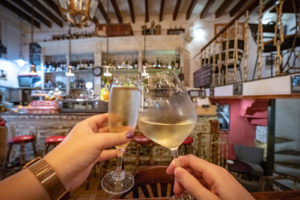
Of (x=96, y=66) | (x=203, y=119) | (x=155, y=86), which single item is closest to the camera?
(x=155, y=86)

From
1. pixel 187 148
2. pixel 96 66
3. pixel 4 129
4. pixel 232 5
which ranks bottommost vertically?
pixel 187 148

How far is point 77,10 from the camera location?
1739 mm

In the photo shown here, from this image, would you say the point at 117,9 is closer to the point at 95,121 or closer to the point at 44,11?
the point at 44,11

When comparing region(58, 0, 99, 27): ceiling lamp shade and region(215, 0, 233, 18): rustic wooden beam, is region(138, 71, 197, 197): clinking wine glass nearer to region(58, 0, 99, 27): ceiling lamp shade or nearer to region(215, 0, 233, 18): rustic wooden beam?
region(58, 0, 99, 27): ceiling lamp shade

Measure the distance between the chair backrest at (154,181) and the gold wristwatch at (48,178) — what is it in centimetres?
52

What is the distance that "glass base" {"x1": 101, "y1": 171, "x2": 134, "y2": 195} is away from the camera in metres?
0.60

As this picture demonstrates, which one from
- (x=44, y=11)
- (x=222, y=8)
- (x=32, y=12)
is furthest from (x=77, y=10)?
(x=222, y=8)

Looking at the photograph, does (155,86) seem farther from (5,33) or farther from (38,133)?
(5,33)

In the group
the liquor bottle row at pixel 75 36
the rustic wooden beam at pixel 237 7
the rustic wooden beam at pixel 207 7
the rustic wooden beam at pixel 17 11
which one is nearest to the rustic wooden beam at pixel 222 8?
the rustic wooden beam at pixel 237 7

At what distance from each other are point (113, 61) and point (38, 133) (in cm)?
376

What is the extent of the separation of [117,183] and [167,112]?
0.44 m

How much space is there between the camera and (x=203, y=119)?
7.60ft

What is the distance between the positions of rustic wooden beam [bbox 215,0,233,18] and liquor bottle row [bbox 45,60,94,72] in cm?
529

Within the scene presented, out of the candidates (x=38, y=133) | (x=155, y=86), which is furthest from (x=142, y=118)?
(x=38, y=133)
